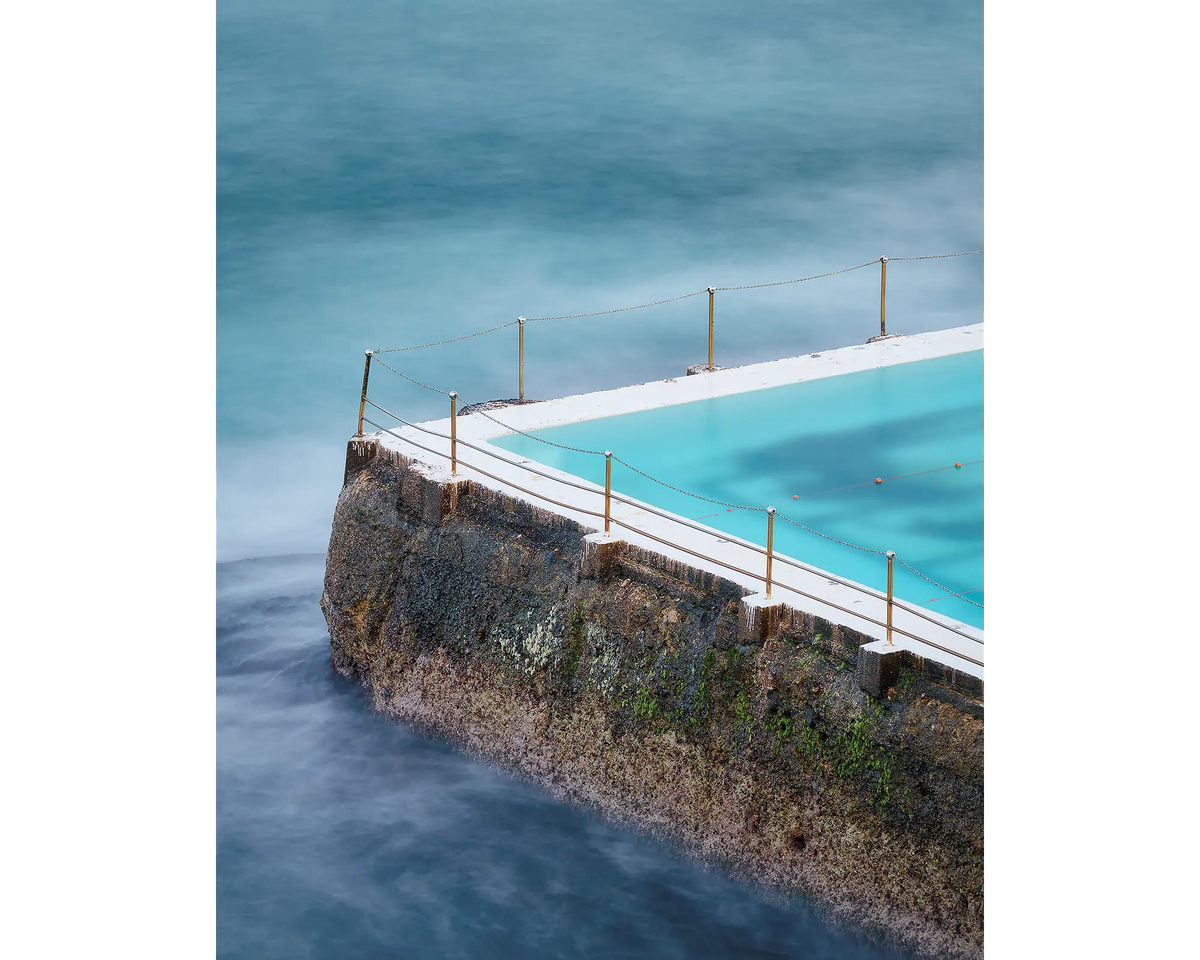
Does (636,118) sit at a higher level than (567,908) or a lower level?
higher

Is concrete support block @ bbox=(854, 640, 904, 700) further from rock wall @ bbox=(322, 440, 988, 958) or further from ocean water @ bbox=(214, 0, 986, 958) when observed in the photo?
ocean water @ bbox=(214, 0, 986, 958)

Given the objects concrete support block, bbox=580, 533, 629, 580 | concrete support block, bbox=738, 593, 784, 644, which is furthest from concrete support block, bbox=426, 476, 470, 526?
concrete support block, bbox=738, 593, 784, 644

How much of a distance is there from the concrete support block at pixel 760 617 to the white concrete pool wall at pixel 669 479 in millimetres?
62

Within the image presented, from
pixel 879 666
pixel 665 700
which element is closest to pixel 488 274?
pixel 665 700

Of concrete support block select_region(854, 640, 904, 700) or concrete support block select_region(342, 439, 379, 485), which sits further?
concrete support block select_region(342, 439, 379, 485)

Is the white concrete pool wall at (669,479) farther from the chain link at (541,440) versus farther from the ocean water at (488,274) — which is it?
the ocean water at (488,274)

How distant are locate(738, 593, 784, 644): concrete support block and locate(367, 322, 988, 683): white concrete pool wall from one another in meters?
0.06

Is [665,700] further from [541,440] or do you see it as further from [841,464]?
[541,440]

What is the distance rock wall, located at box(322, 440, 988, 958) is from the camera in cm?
631

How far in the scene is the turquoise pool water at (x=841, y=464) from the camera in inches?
304
